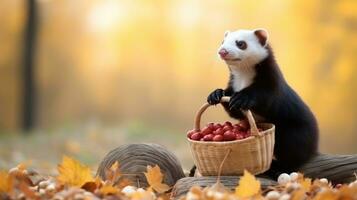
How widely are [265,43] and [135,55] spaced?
153 inches

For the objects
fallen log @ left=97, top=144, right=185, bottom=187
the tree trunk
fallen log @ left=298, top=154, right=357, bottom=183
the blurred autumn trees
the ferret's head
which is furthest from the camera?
the tree trunk

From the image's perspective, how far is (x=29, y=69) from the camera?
22.6 feet

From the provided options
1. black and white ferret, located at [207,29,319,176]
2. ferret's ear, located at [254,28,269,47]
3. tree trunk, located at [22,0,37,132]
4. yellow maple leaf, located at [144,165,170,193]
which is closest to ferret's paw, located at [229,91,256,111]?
black and white ferret, located at [207,29,319,176]

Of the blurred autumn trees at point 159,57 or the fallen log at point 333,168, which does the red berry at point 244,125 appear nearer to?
the fallen log at point 333,168

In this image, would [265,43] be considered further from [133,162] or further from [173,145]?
[173,145]

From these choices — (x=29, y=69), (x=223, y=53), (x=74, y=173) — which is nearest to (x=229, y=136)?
(x=223, y=53)

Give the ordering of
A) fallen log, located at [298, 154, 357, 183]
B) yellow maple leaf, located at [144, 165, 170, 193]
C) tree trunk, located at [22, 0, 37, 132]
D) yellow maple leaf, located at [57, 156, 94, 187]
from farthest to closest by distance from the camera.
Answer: tree trunk, located at [22, 0, 37, 132] → fallen log, located at [298, 154, 357, 183] → yellow maple leaf, located at [144, 165, 170, 193] → yellow maple leaf, located at [57, 156, 94, 187]

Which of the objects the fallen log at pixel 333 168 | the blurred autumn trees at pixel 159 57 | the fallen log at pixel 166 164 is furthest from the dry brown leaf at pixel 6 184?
the blurred autumn trees at pixel 159 57

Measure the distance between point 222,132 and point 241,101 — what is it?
125 mm

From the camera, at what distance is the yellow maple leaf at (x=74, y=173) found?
6.78 ft

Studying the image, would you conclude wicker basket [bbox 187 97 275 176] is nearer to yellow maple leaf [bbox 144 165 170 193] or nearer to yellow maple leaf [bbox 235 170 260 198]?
yellow maple leaf [bbox 144 165 170 193]

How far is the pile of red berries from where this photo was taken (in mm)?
2270

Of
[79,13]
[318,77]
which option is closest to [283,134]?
[318,77]

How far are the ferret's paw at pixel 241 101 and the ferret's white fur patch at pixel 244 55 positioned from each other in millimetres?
118
